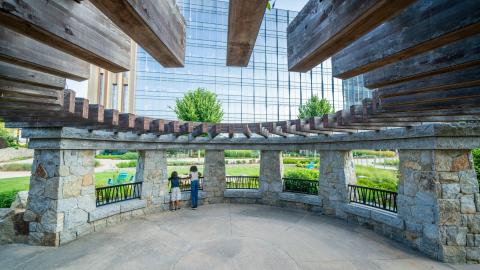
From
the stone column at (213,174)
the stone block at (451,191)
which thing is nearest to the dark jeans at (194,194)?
the stone column at (213,174)

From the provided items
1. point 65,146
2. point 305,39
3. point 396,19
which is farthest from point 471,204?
point 65,146

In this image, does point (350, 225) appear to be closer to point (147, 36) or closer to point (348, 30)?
point (348, 30)

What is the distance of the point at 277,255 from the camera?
471 centimetres

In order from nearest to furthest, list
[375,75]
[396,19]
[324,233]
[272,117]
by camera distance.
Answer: [396,19] → [375,75] → [324,233] → [272,117]

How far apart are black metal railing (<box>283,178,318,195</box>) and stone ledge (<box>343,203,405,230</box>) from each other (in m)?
1.73

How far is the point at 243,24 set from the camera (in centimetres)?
117

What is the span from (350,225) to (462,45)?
6.32m

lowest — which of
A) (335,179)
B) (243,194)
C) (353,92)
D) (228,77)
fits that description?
(243,194)

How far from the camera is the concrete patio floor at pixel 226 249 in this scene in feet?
14.4

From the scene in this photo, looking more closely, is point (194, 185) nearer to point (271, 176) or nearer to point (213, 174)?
point (213, 174)

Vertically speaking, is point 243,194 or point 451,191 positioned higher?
point 451,191

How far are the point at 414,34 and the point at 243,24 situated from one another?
1155 mm

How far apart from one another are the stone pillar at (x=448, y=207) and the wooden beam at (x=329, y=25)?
5.34 metres

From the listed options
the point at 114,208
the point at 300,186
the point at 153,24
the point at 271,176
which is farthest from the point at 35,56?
the point at 300,186
